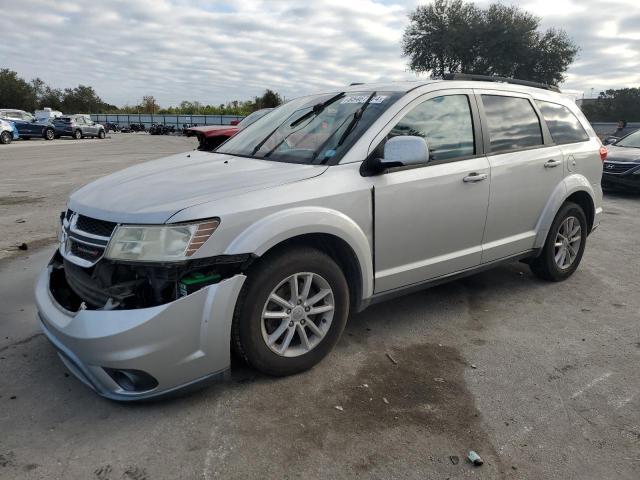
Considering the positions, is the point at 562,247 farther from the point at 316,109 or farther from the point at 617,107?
the point at 617,107

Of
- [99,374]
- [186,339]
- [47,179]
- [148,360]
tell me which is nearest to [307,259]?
[186,339]

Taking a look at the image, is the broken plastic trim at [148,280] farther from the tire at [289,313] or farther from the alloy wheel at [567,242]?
the alloy wheel at [567,242]

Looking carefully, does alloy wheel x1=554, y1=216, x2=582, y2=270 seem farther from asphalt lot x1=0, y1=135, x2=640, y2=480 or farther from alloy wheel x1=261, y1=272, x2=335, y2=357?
alloy wheel x1=261, y1=272, x2=335, y2=357

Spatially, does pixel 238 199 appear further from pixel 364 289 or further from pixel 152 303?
pixel 364 289

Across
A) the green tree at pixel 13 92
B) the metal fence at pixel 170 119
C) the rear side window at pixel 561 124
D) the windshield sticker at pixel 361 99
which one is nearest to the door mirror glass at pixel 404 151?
the windshield sticker at pixel 361 99

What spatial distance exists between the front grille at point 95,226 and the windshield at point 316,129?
3.92 ft

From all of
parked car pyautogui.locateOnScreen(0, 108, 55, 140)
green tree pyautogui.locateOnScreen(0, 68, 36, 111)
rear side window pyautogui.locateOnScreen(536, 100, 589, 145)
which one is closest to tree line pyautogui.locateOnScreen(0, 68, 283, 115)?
green tree pyautogui.locateOnScreen(0, 68, 36, 111)

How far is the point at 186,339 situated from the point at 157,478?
0.64 meters

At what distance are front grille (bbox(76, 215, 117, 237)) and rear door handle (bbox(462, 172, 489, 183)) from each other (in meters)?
2.39

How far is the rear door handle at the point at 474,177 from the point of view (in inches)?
147

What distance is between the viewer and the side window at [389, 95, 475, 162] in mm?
3543

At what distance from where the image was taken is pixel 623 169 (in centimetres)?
1038

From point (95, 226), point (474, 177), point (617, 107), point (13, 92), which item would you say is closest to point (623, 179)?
point (474, 177)

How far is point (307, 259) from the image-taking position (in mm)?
2965
